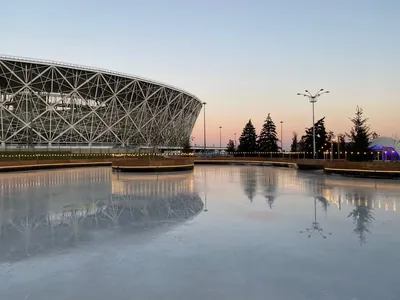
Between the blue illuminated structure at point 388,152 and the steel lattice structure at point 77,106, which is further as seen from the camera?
the steel lattice structure at point 77,106

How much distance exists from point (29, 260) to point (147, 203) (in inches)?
239

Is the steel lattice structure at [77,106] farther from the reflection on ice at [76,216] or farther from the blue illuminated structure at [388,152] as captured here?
the reflection on ice at [76,216]

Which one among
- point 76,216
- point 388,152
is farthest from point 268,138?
point 76,216

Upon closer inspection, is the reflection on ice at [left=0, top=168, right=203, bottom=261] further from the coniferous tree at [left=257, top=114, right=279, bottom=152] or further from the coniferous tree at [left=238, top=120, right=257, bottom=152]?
the coniferous tree at [left=238, top=120, right=257, bottom=152]

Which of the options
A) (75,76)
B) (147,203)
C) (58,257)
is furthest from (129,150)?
Result: (58,257)

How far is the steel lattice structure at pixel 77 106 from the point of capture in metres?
66.3

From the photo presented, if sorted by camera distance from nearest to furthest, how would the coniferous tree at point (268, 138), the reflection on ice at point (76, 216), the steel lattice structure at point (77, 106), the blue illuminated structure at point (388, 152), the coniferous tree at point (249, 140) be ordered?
the reflection on ice at point (76, 216) → the blue illuminated structure at point (388, 152) → the steel lattice structure at point (77, 106) → the coniferous tree at point (268, 138) → the coniferous tree at point (249, 140)

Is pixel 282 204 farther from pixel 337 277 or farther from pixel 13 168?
pixel 13 168

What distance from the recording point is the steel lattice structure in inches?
2611

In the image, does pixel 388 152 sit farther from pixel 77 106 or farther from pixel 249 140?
pixel 77 106

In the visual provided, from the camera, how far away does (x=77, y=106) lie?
73812mm

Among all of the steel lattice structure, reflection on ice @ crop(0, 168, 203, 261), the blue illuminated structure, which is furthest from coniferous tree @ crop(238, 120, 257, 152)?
reflection on ice @ crop(0, 168, 203, 261)

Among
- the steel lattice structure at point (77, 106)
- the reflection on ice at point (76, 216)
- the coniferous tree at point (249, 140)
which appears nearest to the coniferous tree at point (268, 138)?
the coniferous tree at point (249, 140)

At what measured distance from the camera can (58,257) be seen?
5824mm
